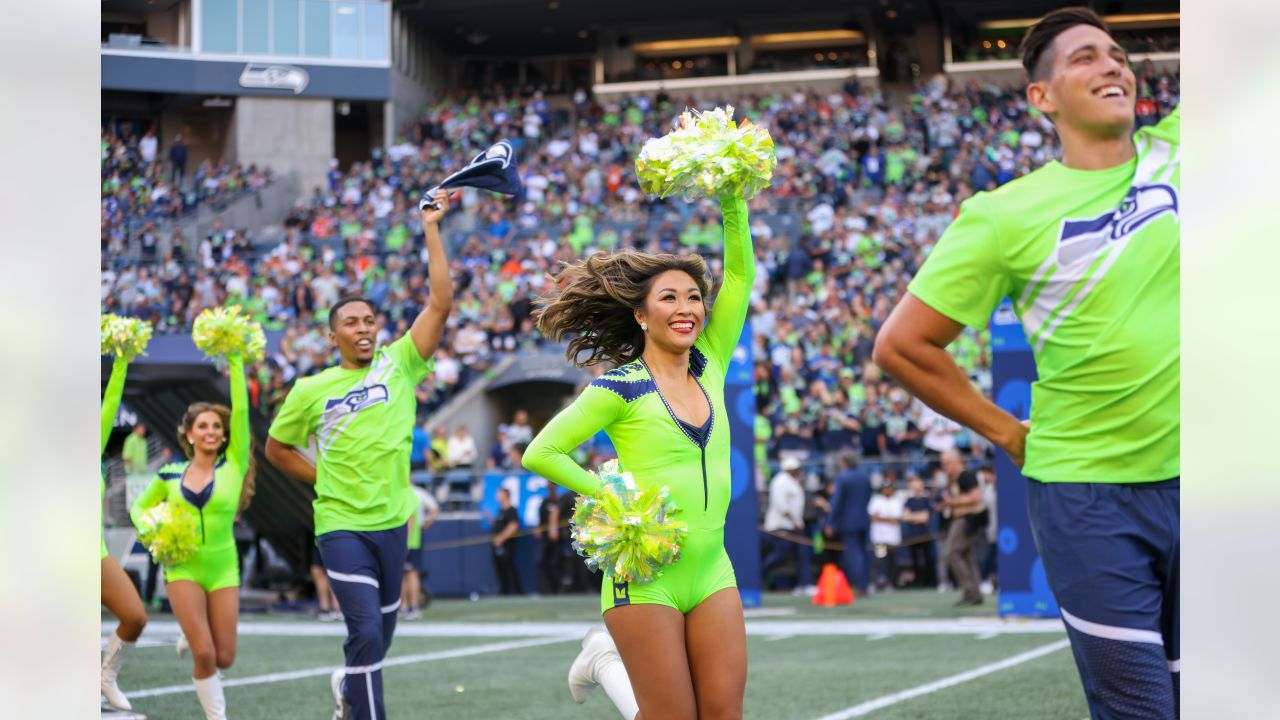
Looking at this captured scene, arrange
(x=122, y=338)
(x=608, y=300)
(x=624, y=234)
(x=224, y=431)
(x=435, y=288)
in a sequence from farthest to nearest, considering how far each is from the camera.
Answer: (x=624, y=234) → (x=224, y=431) → (x=122, y=338) → (x=435, y=288) → (x=608, y=300)

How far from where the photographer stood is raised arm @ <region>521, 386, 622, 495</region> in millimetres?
4766

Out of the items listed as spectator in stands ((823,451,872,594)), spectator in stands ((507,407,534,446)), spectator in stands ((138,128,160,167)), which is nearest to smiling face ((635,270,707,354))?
spectator in stands ((823,451,872,594))

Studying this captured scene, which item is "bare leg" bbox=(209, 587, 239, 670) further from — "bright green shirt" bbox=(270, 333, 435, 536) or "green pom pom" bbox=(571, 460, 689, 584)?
"green pom pom" bbox=(571, 460, 689, 584)

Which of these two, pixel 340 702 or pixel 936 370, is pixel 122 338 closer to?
pixel 340 702

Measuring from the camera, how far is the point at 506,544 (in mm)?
18438

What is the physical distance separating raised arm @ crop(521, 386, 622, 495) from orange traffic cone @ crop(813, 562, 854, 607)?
11.2 m

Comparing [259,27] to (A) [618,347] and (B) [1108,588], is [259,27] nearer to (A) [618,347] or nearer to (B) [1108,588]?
(A) [618,347]

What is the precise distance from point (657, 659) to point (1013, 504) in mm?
9664

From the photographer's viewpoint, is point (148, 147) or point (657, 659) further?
point (148, 147)

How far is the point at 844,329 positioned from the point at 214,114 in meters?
24.5

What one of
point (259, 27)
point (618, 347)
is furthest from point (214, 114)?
point (618, 347)

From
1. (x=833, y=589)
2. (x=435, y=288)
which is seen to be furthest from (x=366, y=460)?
(x=833, y=589)

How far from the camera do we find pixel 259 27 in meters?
39.6
